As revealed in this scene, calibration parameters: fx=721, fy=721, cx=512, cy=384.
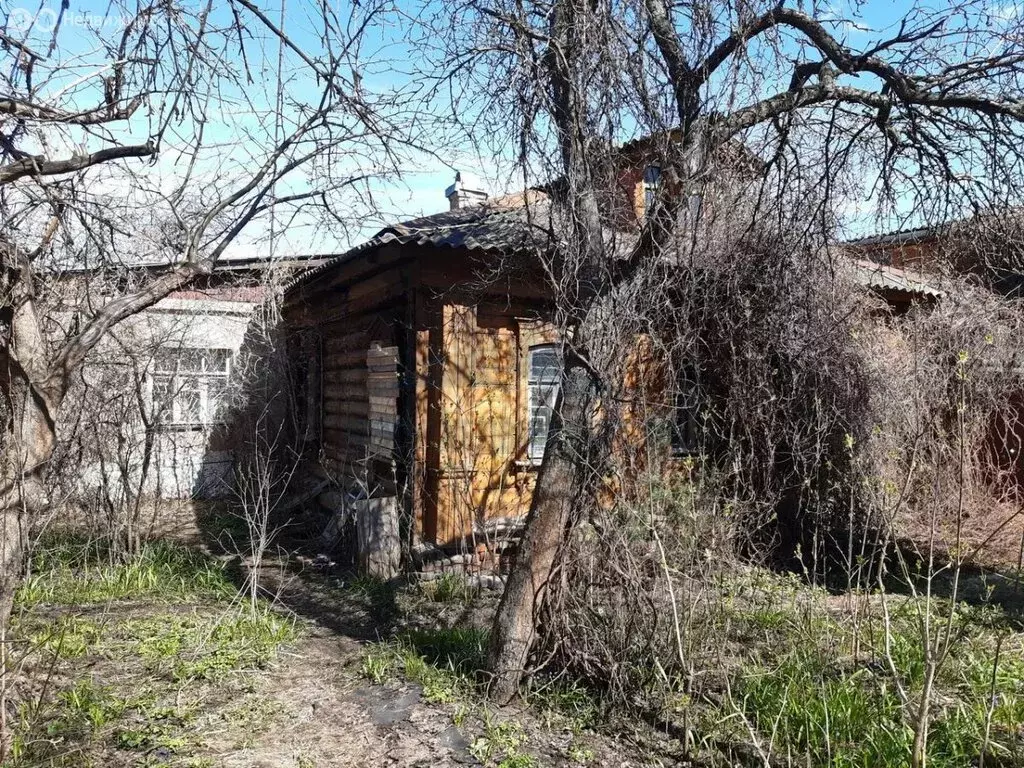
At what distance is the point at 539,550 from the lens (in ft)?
13.8

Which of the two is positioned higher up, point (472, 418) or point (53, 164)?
point (53, 164)

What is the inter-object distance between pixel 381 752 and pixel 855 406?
19.2 feet

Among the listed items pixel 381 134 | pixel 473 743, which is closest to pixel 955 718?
pixel 473 743

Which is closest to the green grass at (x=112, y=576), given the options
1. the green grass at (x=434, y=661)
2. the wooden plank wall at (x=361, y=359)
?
the wooden plank wall at (x=361, y=359)

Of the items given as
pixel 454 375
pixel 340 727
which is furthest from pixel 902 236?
pixel 340 727

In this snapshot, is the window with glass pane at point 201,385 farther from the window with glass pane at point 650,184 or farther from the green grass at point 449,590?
the window with glass pane at point 650,184

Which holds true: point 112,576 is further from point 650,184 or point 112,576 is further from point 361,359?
point 650,184

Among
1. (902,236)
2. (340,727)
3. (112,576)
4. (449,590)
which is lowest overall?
(340,727)

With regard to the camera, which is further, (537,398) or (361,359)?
(361,359)

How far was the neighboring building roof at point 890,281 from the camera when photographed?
26.0 ft

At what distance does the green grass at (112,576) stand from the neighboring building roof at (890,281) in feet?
23.5

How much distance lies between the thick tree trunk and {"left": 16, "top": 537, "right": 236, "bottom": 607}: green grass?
309 cm

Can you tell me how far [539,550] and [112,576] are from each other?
168 inches

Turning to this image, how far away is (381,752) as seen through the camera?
371 centimetres
